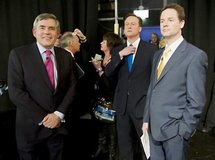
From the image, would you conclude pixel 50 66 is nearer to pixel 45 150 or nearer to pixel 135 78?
pixel 45 150

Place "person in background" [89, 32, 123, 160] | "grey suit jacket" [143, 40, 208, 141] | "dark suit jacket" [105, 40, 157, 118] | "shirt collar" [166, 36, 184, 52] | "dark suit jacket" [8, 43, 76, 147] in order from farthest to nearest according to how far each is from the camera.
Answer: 1. "person in background" [89, 32, 123, 160]
2. "dark suit jacket" [105, 40, 157, 118]
3. "dark suit jacket" [8, 43, 76, 147]
4. "shirt collar" [166, 36, 184, 52]
5. "grey suit jacket" [143, 40, 208, 141]

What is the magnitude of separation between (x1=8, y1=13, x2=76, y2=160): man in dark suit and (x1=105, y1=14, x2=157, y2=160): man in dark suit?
22.0 inches

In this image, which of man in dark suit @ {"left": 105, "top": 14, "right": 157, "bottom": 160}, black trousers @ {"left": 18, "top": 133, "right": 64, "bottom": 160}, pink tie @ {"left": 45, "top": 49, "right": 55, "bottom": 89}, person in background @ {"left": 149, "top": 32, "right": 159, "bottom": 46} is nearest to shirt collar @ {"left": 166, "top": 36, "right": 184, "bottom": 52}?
man in dark suit @ {"left": 105, "top": 14, "right": 157, "bottom": 160}

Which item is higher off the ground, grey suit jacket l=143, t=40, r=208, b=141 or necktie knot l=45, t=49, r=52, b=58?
necktie knot l=45, t=49, r=52, b=58

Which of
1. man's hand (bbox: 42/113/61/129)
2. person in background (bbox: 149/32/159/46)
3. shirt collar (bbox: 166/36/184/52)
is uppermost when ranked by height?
shirt collar (bbox: 166/36/184/52)

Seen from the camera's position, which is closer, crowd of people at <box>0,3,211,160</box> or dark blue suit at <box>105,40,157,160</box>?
crowd of people at <box>0,3,211,160</box>

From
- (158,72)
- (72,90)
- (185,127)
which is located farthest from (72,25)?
(185,127)

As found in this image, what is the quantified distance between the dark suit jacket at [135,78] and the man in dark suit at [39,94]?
556 mm

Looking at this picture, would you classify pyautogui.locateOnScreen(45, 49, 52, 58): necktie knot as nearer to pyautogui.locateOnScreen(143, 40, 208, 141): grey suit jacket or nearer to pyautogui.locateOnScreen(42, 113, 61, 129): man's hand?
pyautogui.locateOnScreen(42, 113, 61, 129): man's hand

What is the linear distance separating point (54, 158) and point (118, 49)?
105cm

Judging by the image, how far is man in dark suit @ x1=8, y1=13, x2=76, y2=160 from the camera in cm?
205

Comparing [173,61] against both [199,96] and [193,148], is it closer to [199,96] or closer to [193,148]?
[199,96]

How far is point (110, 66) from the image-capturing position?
2617mm

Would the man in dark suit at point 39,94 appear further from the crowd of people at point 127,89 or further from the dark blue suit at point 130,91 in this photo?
the dark blue suit at point 130,91
